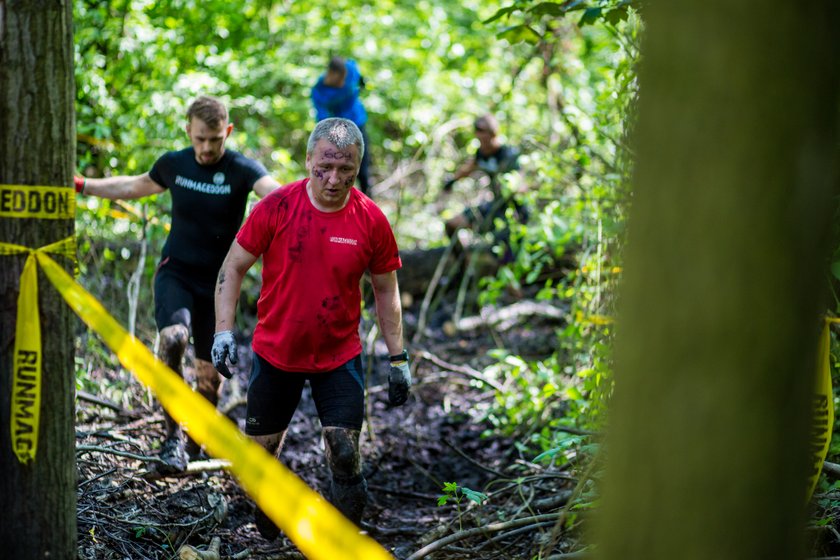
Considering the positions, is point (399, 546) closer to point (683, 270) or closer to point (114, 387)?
point (114, 387)

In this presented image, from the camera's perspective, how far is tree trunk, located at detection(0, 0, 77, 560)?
2701mm

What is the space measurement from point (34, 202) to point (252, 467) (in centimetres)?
116

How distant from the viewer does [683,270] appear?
5.23 ft

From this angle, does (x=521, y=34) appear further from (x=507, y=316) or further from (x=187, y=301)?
(x=507, y=316)

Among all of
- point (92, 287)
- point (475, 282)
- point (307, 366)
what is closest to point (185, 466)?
point (307, 366)

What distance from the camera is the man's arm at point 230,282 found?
396cm

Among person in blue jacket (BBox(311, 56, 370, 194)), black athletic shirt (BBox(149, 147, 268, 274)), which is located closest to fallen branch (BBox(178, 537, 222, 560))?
black athletic shirt (BBox(149, 147, 268, 274))

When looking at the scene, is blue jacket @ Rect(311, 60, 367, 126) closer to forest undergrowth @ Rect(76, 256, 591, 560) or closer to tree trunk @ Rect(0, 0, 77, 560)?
forest undergrowth @ Rect(76, 256, 591, 560)

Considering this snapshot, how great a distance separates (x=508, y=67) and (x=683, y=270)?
1217 cm

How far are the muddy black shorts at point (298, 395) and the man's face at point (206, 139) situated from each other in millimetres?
1400

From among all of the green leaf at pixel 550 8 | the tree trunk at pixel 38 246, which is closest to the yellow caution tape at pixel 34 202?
the tree trunk at pixel 38 246

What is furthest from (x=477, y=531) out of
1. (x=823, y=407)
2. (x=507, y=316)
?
(x=507, y=316)

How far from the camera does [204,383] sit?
17.0 feet

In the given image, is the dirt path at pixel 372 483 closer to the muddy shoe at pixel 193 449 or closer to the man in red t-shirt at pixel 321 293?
the muddy shoe at pixel 193 449
